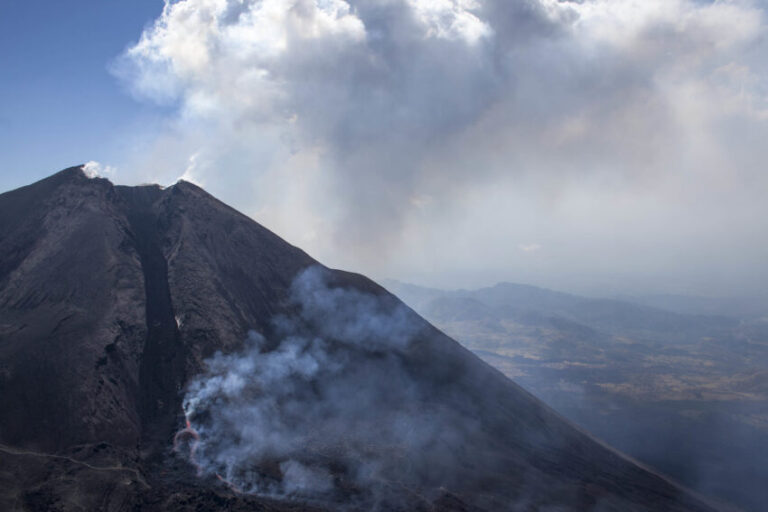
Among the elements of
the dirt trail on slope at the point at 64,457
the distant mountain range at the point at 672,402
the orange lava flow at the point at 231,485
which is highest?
the dirt trail on slope at the point at 64,457

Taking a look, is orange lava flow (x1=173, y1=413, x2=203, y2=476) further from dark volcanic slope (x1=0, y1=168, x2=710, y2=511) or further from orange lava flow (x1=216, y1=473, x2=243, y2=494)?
orange lava flow (x1=216, y1=473, x2=243, y2=494)

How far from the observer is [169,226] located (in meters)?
65.2

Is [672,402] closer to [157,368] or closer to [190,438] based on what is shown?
[190,438]

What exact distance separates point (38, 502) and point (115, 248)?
111 ft

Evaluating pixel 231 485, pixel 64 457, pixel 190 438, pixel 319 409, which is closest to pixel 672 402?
pixel 319 409

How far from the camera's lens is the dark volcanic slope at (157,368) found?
3394cm

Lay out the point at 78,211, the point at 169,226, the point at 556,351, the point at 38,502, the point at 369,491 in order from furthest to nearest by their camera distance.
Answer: the point at 556,351 < the point at 169,226 < the point at 78,211 < the point at 369,491 < the point at 38,502

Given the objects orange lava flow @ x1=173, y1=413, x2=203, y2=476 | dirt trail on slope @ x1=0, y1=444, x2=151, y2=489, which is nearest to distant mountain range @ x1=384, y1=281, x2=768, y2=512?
orange lava flow @ x1=173, y1=413, x2=203, y2=476

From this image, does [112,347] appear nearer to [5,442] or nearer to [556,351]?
[5,442]

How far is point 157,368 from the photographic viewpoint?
1800 inches

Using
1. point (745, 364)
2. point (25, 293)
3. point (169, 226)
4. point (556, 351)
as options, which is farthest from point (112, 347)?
point (745, 364)

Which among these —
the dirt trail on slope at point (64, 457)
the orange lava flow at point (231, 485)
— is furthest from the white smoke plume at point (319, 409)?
the dirt trail on slope at point (64, 457)

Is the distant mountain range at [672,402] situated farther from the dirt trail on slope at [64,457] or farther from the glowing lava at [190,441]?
the dirt trail on slope at [64,457]

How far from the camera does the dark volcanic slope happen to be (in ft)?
111
